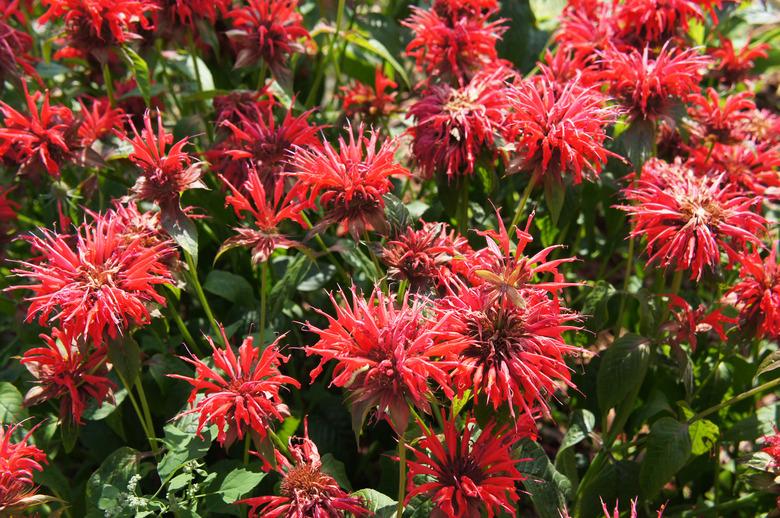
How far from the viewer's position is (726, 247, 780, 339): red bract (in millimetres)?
1583

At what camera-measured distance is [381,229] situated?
1504mm

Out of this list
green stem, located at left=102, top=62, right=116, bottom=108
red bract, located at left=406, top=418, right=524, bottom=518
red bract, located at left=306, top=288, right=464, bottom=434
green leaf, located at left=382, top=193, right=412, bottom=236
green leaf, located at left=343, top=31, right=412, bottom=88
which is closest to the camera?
red bract, located at left=306, top=288, right=464, bottom=434

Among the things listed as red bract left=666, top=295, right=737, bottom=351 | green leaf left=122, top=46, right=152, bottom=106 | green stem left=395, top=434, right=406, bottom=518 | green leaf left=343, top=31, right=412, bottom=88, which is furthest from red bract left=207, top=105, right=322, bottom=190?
red bract left=666, top=295, right=737, bottom=351

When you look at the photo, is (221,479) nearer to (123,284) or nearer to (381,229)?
(123,284)

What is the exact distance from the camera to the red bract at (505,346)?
3.86 ft

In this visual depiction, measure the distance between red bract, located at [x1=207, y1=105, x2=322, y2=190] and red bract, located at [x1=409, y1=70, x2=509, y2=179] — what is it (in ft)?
0.79

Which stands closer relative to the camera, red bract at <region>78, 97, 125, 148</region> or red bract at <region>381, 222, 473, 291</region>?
red bract at <region>381, 222, 473, 291</region>

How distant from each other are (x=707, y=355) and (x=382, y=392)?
1315mm

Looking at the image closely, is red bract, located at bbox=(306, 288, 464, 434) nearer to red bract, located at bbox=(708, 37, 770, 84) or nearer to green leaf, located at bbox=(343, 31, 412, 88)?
green leaf, located at bbox=(343, 31, 412, 88)

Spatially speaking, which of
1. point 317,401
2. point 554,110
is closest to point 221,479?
point 317,401

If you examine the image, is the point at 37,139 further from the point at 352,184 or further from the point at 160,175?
the point at 352,184

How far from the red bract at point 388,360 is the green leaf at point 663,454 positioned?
665 millimetres

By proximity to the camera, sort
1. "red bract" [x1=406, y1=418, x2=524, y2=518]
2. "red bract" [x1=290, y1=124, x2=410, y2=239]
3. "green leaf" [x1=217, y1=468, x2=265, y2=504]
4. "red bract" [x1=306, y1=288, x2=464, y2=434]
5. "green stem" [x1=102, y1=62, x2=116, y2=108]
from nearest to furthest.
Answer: "red bract" [x1=306, y1=288, x2=464, y2=434] < "red bract" [x1=406, y1=418, x2=524, y2=518] < "green leaf" [x1=217, y1=468, x2=265, y2=504] < "red bract" [x1=290, y1=124, x2=410, y2=239] < "green stem" [x1=102, y1=62, x2=116, y2=108]

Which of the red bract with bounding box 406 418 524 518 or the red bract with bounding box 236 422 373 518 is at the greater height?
the red bract with bounding box 406 418 524 518
